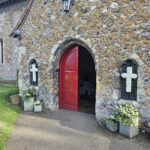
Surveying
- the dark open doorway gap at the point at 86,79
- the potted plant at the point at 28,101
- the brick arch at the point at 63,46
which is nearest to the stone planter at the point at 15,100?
the potted plant at the point at 28,101

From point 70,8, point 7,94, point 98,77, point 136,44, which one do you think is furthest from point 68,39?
point 7,94

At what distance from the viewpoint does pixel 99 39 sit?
774 cm

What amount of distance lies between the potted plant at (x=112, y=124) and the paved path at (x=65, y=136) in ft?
0.56

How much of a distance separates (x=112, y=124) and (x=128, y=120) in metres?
0.58

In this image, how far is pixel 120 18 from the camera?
7.24 metres

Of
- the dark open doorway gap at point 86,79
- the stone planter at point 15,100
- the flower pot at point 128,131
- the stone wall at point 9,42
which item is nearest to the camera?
the flower pot at point 128,131

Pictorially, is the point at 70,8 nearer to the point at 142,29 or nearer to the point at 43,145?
the point at 142,29

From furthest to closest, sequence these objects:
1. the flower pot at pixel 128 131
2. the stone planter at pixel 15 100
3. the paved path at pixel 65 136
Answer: the stone planter at pixel 15 100 → the flower pot at pixel 128 131 → the paved path at pixel 65 136

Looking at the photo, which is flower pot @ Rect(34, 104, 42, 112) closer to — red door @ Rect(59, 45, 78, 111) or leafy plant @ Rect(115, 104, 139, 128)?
red door @ Rect(59, 45, 78, 111)

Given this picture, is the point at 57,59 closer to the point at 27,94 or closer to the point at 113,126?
the point at 27,94

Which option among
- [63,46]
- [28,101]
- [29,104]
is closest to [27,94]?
[28,101]

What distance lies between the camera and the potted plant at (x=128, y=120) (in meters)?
6.65

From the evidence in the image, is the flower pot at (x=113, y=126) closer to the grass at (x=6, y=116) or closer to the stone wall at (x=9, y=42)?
the grass at (x=6, y=116)

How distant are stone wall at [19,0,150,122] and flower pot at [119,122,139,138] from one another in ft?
2.12
